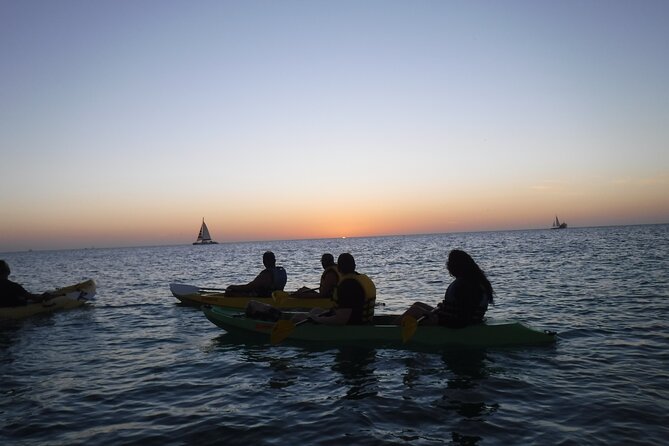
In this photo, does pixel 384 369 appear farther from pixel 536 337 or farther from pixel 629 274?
pixel 629 274

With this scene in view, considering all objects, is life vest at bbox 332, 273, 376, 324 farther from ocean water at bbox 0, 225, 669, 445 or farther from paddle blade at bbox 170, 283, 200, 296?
paddle blade at bbox 170, 283, 200, 296

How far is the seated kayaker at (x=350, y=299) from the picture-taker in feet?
33.6

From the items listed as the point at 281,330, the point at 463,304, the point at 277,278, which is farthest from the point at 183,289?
the point at 463,304

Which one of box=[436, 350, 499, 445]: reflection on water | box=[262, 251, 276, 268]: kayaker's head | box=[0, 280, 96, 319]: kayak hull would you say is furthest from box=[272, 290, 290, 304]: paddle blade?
box=[0, 280, 96, 319]: kayak hull

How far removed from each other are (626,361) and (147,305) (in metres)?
17.2

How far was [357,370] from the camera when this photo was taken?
8891 millimetres

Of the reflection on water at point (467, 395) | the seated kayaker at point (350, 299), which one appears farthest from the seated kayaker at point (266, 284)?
the reflection on water at point (467, 395)

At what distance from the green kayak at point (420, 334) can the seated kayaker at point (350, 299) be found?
19 centimetres

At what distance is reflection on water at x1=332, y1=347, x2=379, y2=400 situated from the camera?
303 inches

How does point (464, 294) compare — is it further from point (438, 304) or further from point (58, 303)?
point (58, 303)

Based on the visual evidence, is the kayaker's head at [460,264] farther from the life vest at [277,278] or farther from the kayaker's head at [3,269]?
the kayaker's head at [3,269]

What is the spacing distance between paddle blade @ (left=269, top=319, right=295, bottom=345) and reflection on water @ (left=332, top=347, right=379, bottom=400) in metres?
1.23

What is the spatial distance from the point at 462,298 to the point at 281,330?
3.99 m

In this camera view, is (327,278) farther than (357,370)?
Yes
